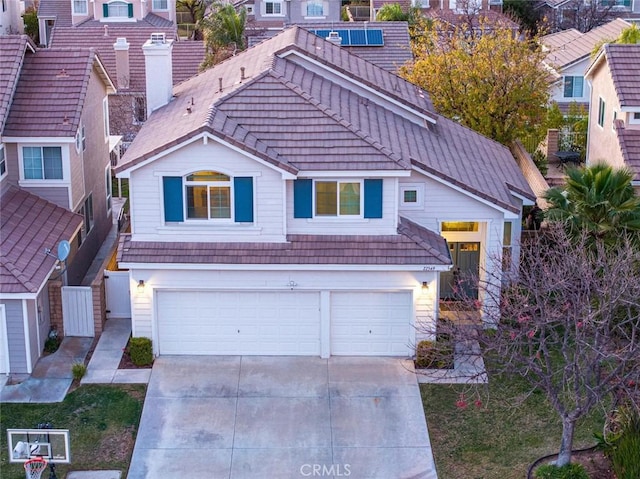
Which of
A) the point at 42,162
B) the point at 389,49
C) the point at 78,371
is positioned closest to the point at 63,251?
the point at 78,371

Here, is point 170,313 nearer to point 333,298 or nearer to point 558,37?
point 333,298

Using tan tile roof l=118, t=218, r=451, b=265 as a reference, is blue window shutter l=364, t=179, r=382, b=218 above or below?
above

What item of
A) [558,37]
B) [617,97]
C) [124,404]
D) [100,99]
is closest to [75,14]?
[558,37]

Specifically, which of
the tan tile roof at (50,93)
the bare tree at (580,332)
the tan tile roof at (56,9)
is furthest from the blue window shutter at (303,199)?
the tan tile roof at (56,9)

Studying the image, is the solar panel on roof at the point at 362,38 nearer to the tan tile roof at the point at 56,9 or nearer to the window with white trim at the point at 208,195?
the window with white trim at the point at 208,195

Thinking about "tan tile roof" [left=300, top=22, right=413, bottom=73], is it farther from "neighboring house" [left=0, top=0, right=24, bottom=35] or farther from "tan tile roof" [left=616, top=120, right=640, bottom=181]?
"neighboring house" [left=0, top=0, right=24, bottom=35]

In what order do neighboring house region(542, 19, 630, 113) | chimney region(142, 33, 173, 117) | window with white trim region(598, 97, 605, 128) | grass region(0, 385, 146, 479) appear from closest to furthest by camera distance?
grass region(0, 385, 146, 479) < chimney region(142, 33, 173, 117) < window with white trim region(598, 97, 605, 128) < neighboring house region(542, 19, 630, 113)

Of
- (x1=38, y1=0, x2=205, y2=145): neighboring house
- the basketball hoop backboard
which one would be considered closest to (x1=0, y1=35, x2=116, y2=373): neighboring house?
the basketball hoop backboard

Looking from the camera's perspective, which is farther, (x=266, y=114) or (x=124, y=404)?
(x=266, y=114)
